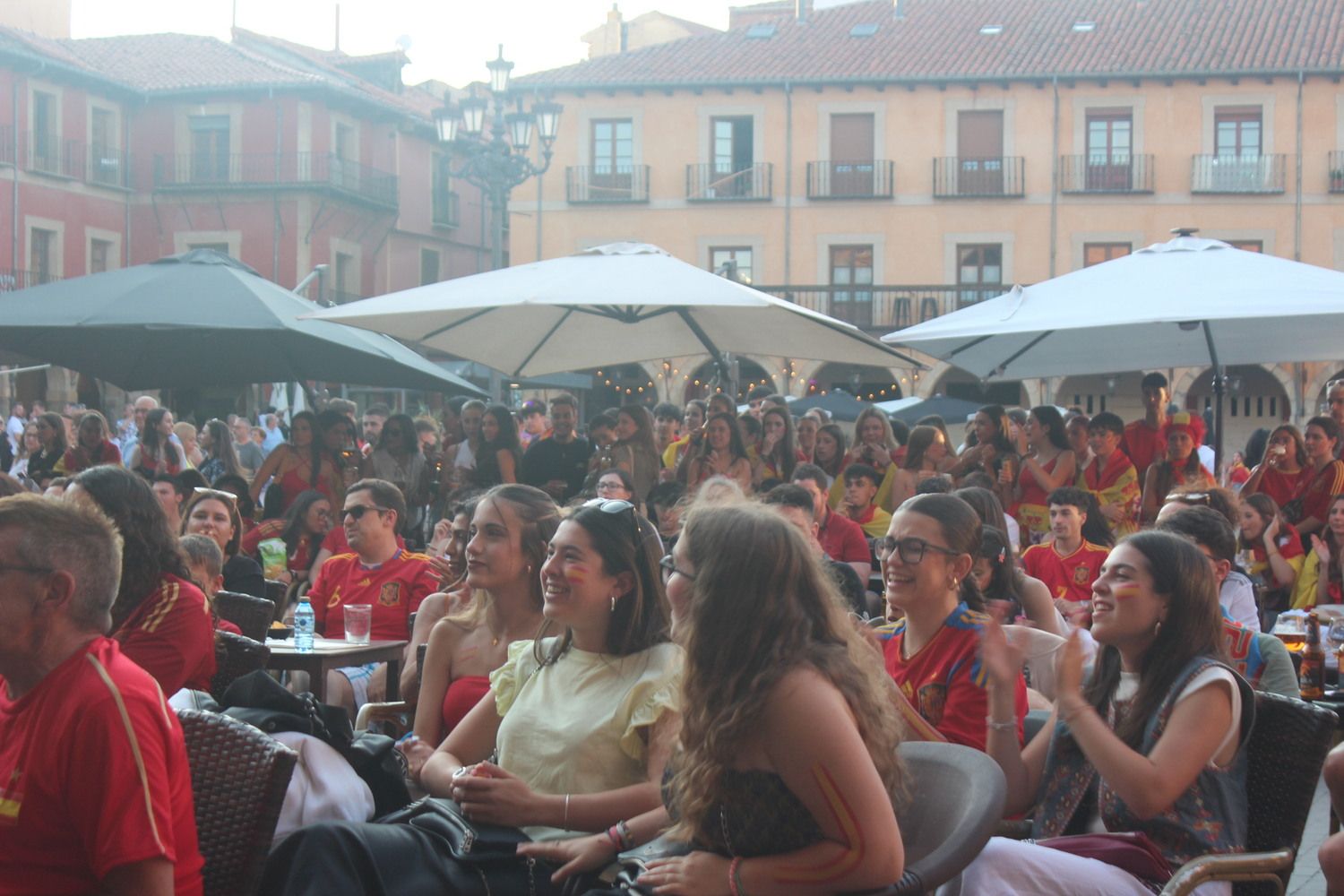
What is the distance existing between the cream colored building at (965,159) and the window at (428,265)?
7.31 metres

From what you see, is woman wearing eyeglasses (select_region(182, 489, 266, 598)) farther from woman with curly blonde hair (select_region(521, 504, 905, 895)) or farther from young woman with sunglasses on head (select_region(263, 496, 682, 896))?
woman with curly blonde hair (select_region(521, 504, 905, 895))

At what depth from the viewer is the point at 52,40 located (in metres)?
37.1

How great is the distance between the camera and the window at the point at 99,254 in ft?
117

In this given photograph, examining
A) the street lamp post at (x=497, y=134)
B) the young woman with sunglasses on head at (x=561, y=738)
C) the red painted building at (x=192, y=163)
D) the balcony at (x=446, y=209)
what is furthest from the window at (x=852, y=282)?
the young woman with sunglasses on head at (x=561, y=738)

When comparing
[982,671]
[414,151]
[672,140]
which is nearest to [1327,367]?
[672,140]

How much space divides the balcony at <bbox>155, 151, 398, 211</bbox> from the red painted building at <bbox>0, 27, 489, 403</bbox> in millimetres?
44

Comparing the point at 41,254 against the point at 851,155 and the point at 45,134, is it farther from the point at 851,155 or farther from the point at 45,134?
the point at 851,155

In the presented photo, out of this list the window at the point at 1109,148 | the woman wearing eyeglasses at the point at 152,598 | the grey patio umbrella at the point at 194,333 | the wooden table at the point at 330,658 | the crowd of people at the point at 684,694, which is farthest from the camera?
the window at the point at 1109,148

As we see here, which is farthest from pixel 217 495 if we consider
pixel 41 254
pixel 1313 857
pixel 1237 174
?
pixel 41 254

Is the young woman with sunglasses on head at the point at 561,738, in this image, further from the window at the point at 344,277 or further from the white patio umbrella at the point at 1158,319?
the window at the point at 344,277

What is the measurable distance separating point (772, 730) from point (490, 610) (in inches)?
76.0

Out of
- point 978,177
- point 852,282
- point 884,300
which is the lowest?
point 884,300

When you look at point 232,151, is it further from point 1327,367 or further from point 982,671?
point 982,671

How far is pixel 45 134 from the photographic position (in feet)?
112
